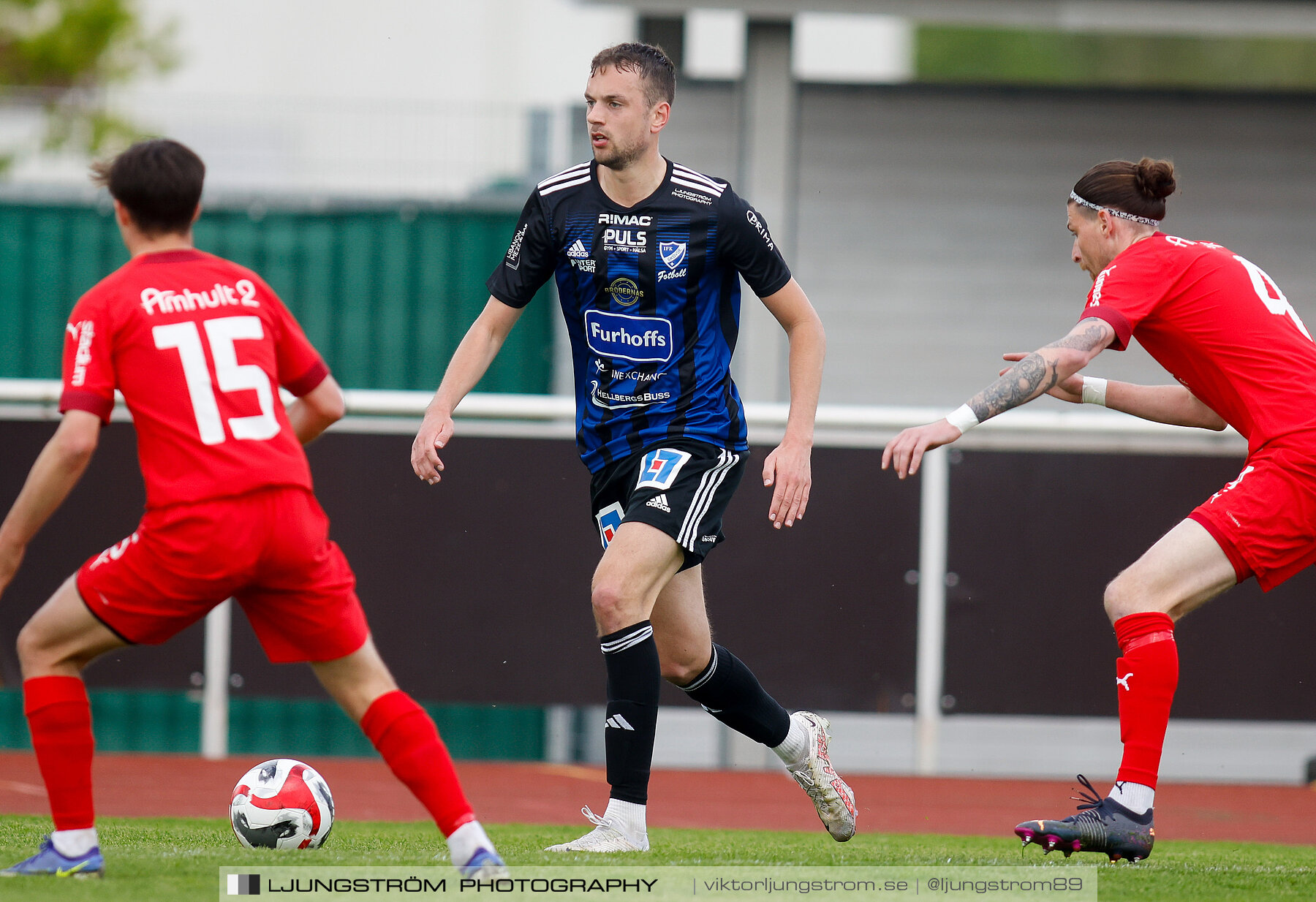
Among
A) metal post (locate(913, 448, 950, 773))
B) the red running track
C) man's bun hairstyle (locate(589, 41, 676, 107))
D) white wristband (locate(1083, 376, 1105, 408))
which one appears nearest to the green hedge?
the red running track

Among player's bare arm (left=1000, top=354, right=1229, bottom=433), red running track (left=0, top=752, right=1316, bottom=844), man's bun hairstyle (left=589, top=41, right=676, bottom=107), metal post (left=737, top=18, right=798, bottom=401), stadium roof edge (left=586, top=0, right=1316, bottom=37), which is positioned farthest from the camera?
metal post (left=737, top=18, right=798, bottom=401)

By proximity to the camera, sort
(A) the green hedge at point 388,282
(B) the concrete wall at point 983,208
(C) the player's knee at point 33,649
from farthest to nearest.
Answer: (B) the concrete wall at point 983,208
(A) the green hedge at point 388,282
(C) the player's knee at point 33,649

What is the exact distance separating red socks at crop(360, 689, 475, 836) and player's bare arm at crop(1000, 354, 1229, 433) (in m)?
2.43

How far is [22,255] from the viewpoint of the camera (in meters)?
9.30

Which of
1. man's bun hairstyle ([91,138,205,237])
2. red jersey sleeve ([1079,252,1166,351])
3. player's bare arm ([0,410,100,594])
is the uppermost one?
man's bun hairstyle ([91,138,205,237])

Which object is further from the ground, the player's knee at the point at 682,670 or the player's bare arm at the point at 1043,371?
the player's bare arm at the point at 1043,371

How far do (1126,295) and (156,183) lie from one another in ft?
8.84

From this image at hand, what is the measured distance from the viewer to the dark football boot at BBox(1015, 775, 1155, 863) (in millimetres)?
4324

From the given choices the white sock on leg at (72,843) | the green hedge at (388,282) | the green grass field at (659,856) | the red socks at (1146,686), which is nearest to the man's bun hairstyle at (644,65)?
the red socks at (1146,686)

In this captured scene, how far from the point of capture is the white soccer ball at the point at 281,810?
466cm

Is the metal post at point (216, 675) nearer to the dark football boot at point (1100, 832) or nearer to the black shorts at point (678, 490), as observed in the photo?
the black shorts at point (678, 490)

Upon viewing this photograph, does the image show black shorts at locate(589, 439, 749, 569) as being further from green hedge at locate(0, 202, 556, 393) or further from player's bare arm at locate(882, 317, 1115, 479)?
green hedge at locate(0, 202, 556, 393)

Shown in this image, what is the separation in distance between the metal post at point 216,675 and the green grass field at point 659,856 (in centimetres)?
214

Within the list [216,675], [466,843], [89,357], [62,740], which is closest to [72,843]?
[62,740]
